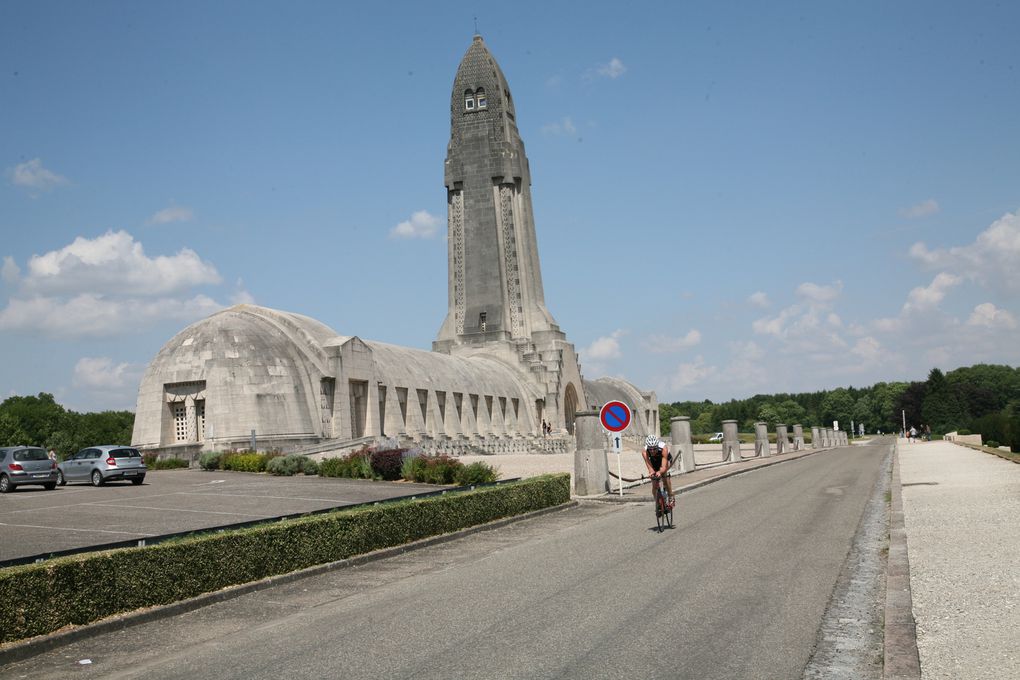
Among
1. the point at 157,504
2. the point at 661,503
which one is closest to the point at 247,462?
the point at 157,504

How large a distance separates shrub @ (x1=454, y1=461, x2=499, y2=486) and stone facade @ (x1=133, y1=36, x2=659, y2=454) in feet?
42.7

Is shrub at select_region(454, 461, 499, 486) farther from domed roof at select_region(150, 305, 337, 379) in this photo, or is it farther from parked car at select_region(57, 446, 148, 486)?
domed roof at select_region(150, 305, 337, 379)

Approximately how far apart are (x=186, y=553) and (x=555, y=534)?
7223mm

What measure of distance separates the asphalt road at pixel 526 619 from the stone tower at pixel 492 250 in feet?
194

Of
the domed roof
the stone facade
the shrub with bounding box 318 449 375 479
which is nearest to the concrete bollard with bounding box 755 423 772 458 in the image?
the stone facade

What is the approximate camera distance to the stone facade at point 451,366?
1686 inches

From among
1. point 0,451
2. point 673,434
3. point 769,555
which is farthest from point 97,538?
point 673,434

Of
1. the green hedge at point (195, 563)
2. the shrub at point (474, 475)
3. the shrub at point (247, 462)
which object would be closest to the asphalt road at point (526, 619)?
the green hedge at point (195, 563)

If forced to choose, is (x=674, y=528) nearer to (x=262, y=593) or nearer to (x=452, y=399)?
(x=262, y=593)

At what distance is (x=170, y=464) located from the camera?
38.8 meters

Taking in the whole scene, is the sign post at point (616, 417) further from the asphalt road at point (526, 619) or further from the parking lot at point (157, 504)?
the asphalt road at point (526, 619)

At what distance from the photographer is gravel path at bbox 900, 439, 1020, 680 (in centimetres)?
678

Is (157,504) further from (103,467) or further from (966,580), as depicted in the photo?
(966,580)

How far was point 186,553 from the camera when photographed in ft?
35.3
